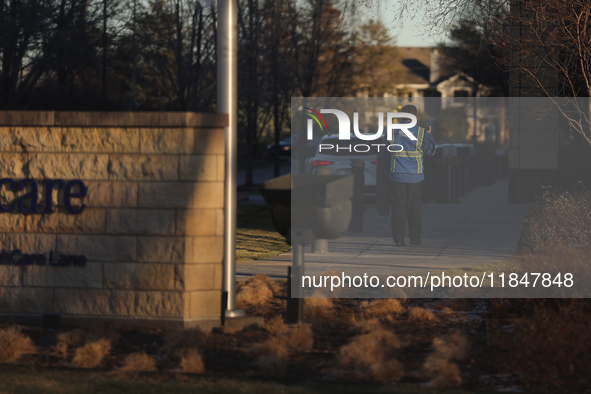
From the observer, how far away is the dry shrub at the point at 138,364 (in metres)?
5.93

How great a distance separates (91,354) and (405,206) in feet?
22.4


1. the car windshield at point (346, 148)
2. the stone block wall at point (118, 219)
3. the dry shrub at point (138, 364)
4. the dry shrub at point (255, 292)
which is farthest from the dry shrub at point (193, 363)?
the car windshield at point (346, 148)

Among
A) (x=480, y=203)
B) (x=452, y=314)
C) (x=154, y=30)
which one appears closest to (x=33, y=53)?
(x=154, y=30)

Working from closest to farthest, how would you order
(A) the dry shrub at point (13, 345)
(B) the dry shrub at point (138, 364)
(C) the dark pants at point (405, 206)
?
(B) the dry shrub at point (138, 364) → (A) the dry shrub at point (13, 345) → (C) the dark pants at point (405, 206)

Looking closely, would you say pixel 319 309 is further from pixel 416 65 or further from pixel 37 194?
pixel 416 65

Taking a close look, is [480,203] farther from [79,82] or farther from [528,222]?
[79,82]

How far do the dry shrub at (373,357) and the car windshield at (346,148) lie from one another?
13809mm

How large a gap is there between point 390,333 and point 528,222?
19.4ft

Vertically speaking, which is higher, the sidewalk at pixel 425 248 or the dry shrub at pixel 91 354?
the sidewalk at pixel 425 248

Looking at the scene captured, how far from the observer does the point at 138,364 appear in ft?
19.6

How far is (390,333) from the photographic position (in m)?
6.65

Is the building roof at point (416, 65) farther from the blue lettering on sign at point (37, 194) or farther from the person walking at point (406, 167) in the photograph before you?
the blue lettering on sign at point (37, 194)

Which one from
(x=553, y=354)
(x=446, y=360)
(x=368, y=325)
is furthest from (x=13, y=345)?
(x=553, y=354)

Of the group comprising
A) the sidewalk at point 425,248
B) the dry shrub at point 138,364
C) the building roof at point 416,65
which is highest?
the building roof at point 416,65
